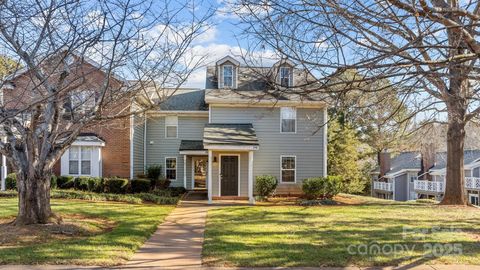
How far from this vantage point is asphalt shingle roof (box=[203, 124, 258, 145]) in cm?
1842

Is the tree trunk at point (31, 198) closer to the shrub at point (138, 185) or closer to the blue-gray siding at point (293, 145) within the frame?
the shrub at point (138, 185)

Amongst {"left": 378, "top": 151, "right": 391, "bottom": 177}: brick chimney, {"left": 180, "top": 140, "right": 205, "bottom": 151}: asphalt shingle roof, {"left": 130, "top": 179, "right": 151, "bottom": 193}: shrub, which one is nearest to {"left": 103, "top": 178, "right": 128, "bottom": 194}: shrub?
{"left": 130, "top": 179, "right": 151, "bottom": 193}: shrub

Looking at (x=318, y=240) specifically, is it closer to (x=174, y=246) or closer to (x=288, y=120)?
(x=174, y=246)

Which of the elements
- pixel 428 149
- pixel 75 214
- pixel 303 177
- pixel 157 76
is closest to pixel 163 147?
pixel 303 177

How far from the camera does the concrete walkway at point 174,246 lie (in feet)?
23.0

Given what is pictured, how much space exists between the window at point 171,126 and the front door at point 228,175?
14.3 ft

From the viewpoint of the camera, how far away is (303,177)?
834 inches

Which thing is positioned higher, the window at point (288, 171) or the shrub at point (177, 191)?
the window at point (288, 171)

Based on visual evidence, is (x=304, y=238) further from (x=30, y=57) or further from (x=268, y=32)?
(x=30, y=57)

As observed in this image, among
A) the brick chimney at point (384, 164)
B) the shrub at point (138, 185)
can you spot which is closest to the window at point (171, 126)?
the shrub at point (138, 185)

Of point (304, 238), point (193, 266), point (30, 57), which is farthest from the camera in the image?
point (304, 238)

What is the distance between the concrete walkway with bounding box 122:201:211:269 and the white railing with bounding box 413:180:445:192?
1186 inches

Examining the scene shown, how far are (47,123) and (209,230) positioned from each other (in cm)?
454

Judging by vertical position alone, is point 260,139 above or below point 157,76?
below
